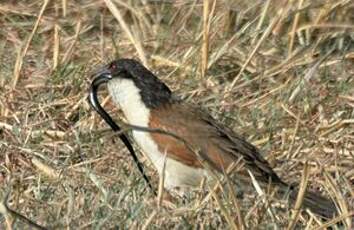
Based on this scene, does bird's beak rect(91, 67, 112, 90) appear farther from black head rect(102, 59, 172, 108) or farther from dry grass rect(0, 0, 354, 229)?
dry grass rect(0, 0, 354, 229)

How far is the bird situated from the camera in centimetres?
480

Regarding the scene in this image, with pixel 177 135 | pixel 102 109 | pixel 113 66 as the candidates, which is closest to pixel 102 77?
pixel 113 66

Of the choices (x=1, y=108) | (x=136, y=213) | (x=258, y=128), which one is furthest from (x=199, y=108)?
(x=136, y=213)

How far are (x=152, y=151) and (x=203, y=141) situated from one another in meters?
0.21

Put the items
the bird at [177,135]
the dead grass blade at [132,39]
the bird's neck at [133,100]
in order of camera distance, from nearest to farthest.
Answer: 1. the bird at [177,135]
2. the bird's neck at [133,100]
3. the dead grass blade at [132,39]

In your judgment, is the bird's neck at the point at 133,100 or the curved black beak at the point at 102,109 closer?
the curved black beak at the point at 102,109

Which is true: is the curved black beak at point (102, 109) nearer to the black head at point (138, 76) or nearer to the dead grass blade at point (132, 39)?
the black head at point (138, 76)

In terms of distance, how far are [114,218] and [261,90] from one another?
5.87ft

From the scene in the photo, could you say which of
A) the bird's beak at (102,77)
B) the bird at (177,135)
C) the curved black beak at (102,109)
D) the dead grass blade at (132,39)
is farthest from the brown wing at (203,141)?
the dead grass blade at (132,39)

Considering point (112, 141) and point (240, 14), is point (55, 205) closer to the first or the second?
point (112, 141)

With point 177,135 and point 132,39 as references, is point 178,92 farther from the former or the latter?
point 177,135

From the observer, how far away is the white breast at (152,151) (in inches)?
192

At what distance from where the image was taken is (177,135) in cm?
476

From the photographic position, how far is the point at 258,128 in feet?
17.6
